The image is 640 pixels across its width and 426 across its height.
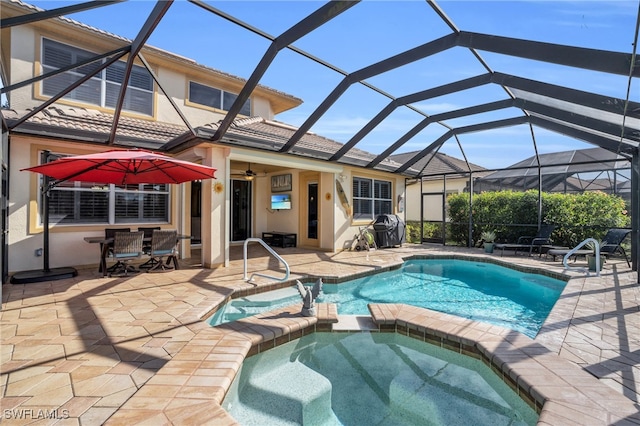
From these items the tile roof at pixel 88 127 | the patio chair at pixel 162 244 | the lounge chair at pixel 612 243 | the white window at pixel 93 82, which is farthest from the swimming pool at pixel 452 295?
the white window at pixel 93 82

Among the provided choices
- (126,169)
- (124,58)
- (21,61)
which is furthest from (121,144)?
(124,58)

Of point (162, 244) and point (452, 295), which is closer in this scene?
point (452, 295)

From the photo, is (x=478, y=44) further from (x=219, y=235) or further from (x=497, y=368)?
(x=219, y=235)

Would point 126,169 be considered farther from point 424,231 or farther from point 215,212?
point 424,231

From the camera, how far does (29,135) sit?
6.79 meters

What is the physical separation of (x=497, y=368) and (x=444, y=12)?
17.5ft

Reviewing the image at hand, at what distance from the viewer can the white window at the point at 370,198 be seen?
12688 millimetres

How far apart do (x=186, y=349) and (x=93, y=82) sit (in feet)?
29.4

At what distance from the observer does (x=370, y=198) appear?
43.8 feet

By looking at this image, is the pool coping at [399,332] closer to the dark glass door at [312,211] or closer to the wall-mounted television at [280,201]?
the dark glass door at [312,211]

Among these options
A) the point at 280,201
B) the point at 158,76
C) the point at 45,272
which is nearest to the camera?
the point at 45,272

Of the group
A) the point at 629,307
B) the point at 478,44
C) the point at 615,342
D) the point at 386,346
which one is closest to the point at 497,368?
the point at 386,346

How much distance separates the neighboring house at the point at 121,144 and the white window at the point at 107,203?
0.02m

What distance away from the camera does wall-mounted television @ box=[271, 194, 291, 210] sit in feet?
42.2
